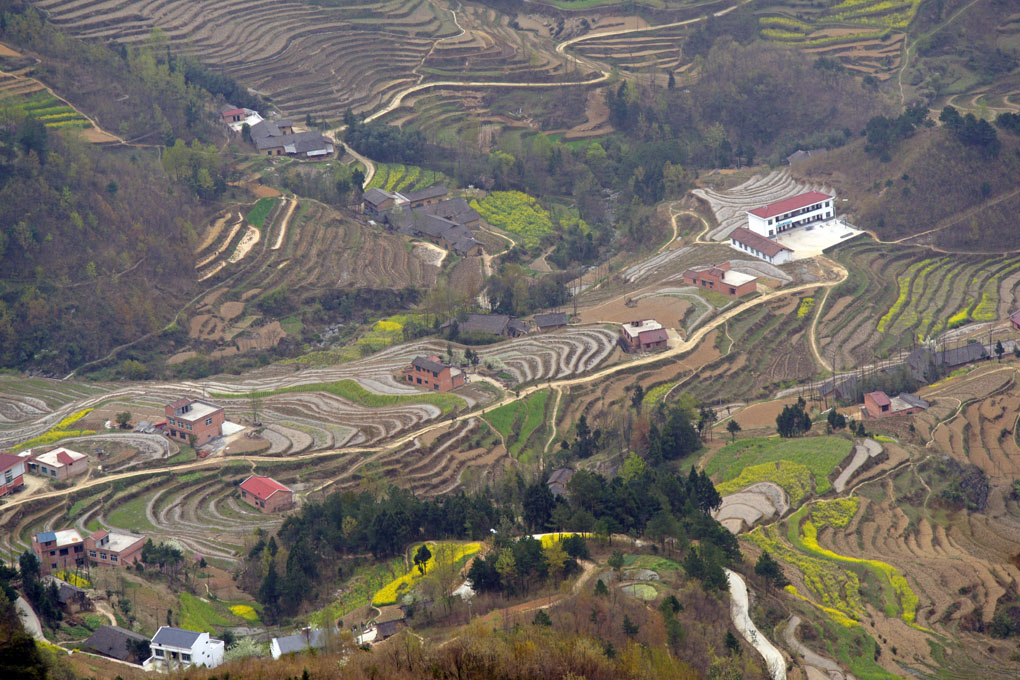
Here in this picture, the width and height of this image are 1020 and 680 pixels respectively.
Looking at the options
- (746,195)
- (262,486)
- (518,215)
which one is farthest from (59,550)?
(746,195)

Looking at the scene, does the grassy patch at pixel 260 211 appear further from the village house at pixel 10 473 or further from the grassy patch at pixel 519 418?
the village house at pixel 10 473

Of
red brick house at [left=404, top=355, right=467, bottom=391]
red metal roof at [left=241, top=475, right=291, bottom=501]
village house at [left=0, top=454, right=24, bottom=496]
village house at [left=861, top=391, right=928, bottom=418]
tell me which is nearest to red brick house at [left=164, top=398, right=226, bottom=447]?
→ red metal roof at [left=241, top=475, right=291, bottom=501]

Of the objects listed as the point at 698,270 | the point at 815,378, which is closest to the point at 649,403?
the point at 815,378

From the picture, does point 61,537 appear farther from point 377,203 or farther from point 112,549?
point 377,203

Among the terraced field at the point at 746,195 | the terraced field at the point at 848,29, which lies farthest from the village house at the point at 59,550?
the terraced field at the point at 848,29

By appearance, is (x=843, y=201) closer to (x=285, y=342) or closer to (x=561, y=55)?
(x=561, y=55)
